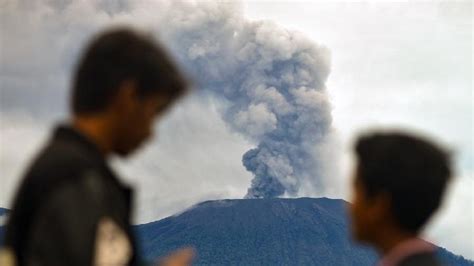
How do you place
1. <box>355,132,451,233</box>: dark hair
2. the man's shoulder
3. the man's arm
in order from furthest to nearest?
<box>355,132,451,233</box>: dark hair
the man's shoulder
the man's arm

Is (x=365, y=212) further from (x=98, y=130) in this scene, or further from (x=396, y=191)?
(x=98, y=130)

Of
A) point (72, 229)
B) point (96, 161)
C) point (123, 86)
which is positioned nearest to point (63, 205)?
point (72, 229)

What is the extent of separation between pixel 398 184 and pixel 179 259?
850 mm

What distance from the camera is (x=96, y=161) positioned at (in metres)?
2.65

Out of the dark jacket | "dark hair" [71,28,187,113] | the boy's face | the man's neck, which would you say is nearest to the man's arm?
the dark jacket

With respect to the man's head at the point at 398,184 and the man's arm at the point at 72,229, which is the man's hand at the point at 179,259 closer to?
the man's arm at the point at 72,229

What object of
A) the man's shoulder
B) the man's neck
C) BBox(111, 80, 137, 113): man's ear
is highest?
BBox(111, 80, 137, 113): man's ear

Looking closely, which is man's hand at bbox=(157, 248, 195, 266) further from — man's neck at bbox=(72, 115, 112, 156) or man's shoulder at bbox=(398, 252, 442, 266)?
man's shoulder at bbox=(398, 252, 442, 266)

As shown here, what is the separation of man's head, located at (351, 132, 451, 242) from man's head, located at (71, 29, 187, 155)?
84cm

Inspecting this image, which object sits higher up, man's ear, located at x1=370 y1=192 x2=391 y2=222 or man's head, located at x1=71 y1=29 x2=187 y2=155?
man's head, located at x1=71 y1=29 x2=187 y2=155

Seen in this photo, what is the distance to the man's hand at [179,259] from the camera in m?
2.87

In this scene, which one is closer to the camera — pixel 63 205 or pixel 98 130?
pixel 63 205

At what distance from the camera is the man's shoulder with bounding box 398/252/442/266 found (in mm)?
2824

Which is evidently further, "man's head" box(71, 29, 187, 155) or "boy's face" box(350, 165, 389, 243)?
"boy's face" box(350, 165, 389, 243)
